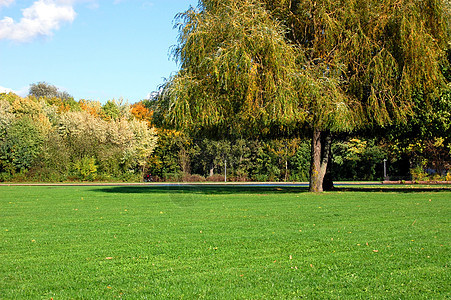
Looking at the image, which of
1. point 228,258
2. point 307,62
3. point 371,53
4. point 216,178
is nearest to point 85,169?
point 216,178

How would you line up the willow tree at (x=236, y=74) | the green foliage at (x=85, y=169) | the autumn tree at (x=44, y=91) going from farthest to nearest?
1. the autumn tree at (x=44, y=91)
2. the green foliage at (x=85, y=169)
3. the willow tree at (x=236, y=74)

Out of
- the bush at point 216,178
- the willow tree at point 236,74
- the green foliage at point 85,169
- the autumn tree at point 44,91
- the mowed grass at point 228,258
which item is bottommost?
the mowed grass at point 228,258

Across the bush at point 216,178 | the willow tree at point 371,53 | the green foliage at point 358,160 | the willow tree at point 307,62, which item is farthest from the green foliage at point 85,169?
the willow tree at point 371,53

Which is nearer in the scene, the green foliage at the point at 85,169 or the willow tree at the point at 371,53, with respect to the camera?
the willow tree at the point at 371,53

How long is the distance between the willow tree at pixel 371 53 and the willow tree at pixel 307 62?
5 cm

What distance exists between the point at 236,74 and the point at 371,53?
317 inches

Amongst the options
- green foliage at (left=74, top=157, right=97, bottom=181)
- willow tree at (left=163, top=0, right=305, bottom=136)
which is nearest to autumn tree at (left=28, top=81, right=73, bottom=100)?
green foliage at (left=74, top=157, right=97, bottom=181)

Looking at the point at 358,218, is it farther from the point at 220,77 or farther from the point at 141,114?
the point at 141,114

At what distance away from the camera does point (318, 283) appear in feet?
19.4

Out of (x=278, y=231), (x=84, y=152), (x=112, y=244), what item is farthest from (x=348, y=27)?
(x=84, y=152)

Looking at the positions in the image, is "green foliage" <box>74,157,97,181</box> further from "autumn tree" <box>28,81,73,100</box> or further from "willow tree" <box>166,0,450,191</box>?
"autumn tree" <box>28,81,73,100</box>

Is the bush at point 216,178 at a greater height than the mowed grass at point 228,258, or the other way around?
the bush at point 216,178

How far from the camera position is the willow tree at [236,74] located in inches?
847

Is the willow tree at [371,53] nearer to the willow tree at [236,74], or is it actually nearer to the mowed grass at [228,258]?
the willow tree at [236,74]
